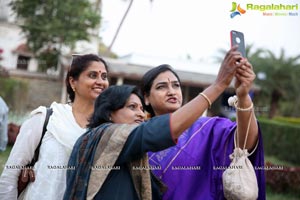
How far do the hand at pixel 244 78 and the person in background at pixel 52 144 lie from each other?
89 cm

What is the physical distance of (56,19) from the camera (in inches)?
661

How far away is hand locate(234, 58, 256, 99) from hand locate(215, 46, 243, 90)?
0.13 ft

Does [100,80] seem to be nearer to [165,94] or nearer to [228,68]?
[165,94]

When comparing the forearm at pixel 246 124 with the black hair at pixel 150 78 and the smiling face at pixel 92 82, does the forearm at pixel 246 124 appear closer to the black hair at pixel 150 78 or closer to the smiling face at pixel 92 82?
the black hair at pixel 150 78

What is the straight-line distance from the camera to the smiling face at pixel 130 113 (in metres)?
1.80

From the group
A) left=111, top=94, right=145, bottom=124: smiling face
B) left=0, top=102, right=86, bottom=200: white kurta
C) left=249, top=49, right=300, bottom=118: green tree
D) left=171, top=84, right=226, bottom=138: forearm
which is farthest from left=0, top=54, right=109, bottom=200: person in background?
left=249, top=49, right=300, bottom=118: green tree

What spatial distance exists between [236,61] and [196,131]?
0.76 m

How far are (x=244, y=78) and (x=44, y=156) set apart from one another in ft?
3.89

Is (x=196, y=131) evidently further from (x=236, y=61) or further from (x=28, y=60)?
(x=28, y=60)

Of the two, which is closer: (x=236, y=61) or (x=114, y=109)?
(x=236, y=61)

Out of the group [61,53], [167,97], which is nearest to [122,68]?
[61,53]

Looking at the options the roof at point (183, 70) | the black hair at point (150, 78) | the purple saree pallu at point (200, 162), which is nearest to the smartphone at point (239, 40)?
the purple saree pallu at point (200, 162)

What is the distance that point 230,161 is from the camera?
198 centimetres

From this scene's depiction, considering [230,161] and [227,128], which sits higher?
[227,128]
